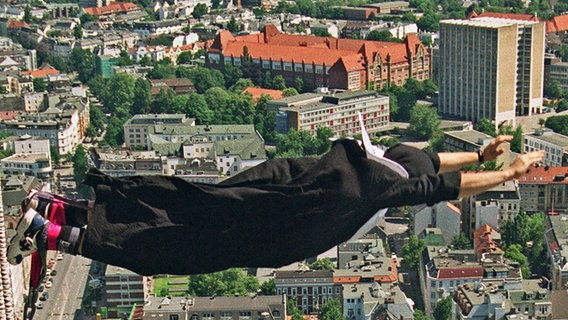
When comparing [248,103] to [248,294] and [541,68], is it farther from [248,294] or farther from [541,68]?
[248,294]

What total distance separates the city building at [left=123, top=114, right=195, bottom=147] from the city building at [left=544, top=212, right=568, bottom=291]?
8988 millimetres

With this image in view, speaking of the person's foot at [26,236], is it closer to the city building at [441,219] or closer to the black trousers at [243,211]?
the black trousers at [243,211]

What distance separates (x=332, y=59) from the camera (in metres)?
31.0

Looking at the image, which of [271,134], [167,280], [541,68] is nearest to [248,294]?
[167,280]

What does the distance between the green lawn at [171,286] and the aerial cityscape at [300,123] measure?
0.13 feet

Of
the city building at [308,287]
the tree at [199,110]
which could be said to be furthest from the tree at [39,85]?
the city building at [308,287]

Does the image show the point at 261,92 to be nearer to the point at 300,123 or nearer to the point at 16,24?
the point at 300,123

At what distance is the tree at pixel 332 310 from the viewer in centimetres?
1630

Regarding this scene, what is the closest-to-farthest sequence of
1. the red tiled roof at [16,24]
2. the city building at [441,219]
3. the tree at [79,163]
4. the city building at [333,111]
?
the city building at [441,219] < the tree at [79,163] < the city building at [333,111] < the red tiled roof at [16,24]

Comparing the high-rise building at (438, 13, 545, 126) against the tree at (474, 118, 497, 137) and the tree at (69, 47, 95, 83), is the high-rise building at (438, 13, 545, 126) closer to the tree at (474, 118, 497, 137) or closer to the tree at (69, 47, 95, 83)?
the tree at (474, 118, 497, 137)

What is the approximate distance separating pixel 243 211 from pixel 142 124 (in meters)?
23.2

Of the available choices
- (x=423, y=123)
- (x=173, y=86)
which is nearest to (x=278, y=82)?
(x=173, y=86)

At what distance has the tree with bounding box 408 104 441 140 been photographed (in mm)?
25688

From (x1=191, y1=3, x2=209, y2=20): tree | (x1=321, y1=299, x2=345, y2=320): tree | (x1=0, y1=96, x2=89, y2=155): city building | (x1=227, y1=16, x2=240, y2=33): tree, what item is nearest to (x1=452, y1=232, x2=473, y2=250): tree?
(x1=321, y1=299, x2=345, y2=320): tree
